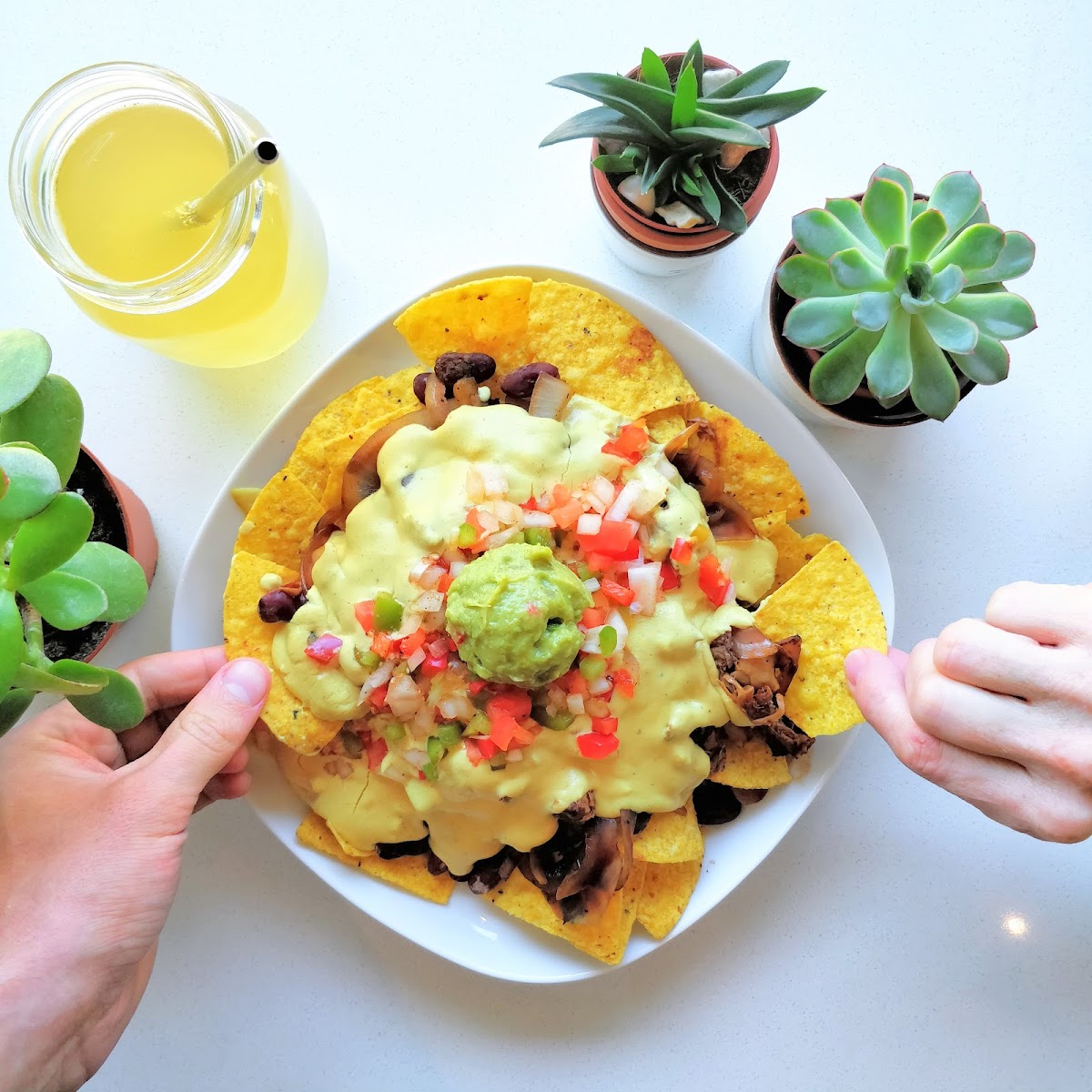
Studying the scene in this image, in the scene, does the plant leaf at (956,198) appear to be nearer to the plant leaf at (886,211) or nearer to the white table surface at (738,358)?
the plant leaf at (886,211)

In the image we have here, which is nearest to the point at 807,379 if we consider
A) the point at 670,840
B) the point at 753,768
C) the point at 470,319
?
the point at 470,319

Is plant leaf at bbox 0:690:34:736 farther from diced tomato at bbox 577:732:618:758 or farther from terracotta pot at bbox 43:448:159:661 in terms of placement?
diced tomato at bbox 577:732:618:758

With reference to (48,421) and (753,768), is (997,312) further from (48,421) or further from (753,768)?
(48,421)

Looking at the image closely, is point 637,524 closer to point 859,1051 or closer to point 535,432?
point 535,432

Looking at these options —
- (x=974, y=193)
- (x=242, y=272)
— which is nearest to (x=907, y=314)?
(x=974, y=193)

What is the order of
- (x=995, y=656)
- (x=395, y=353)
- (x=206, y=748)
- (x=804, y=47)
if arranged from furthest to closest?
(x=804, y=47), (x=395, y=353), (x=206, y=748), (x=995, y=656)

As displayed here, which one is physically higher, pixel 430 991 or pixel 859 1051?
pixel 859 1051

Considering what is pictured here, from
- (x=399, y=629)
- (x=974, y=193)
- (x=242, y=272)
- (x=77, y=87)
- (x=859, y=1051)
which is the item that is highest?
(x=974, y=193)
